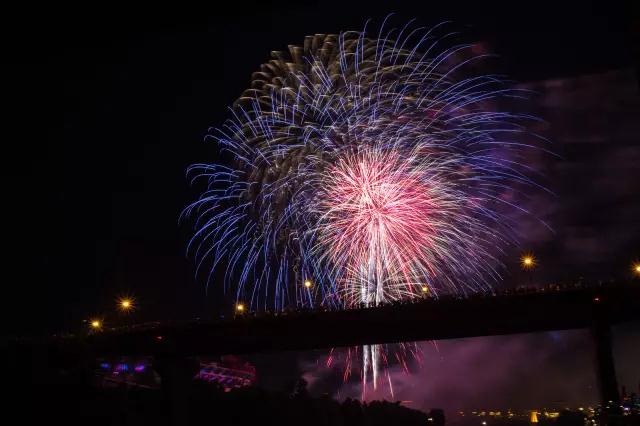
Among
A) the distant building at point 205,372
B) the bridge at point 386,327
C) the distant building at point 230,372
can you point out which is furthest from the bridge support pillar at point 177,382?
the distant building at point 230,372

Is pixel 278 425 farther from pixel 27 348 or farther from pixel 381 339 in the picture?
pixel 27 348

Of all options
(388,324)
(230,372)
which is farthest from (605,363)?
(230,372)

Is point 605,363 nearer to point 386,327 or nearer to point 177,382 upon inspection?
point 386,327

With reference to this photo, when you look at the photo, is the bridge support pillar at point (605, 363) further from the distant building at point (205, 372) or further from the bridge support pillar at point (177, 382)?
the distant building at point (205, 372)

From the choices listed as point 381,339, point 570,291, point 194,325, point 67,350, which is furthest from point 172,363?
point 570,291

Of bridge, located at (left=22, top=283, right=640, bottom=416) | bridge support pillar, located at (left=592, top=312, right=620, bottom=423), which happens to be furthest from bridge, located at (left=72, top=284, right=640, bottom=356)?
bridge support pillar, located at (left=592, top=312, right=620, bottom=423)
